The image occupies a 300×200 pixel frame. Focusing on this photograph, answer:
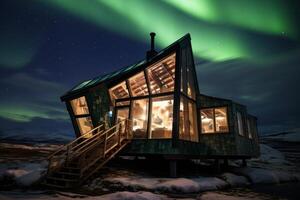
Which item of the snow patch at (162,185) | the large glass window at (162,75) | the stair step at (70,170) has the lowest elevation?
the snow patch at (162,185)

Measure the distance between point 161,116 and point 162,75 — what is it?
2.55 m

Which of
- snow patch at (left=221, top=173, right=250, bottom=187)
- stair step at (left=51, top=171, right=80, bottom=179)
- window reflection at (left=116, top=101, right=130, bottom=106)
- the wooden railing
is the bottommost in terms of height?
snow patch at (left=221, top=173, right=250, bottom=187)

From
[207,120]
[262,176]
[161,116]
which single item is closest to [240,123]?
[207,120]

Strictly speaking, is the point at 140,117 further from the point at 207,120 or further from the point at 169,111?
the point at 207,120

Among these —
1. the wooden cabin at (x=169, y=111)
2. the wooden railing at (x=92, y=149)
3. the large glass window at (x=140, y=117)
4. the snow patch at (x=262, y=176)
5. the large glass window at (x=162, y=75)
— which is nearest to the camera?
the wooden railing at (x=92, y=149)

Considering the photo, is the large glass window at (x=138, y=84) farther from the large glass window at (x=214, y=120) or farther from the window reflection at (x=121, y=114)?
the large glass window at (x=214, y=120)

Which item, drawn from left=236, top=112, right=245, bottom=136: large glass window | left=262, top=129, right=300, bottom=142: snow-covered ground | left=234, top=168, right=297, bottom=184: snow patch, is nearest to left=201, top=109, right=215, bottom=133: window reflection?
left=236, top=112, right=245, bottom=136: large glass window

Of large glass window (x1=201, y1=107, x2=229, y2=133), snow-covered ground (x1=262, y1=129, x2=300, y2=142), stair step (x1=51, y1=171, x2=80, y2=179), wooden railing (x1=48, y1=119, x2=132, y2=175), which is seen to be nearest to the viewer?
stair step (x1=51, y1=171, x2=80, y2=179)

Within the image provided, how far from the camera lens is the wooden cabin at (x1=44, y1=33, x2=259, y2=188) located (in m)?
13.2

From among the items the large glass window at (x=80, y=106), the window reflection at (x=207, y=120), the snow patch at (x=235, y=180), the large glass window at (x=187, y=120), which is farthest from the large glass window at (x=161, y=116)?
the large glass window at (x=80, y=106)

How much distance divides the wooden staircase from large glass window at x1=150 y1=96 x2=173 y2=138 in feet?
5.21

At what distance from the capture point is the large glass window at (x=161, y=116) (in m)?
13.5

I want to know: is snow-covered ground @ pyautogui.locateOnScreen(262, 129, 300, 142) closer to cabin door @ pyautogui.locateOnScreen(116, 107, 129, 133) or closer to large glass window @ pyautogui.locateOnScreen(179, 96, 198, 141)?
large glass window @ pyautogui.locateOnScreen(179, 96, 198, 141)

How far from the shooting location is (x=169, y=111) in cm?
1395
